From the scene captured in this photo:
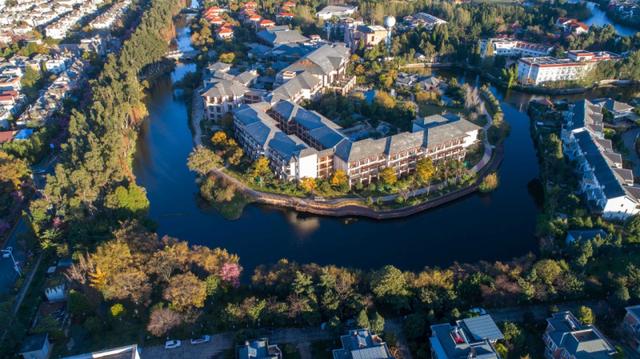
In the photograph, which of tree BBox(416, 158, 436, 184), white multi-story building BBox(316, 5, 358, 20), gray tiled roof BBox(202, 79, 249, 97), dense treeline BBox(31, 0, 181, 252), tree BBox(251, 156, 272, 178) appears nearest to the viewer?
dense treeline BBox(31, 0, 181, 252)

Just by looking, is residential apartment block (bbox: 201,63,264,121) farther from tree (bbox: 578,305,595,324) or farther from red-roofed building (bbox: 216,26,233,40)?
tree (bbox: 578,305,595,324)

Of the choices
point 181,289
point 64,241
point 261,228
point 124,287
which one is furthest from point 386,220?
point 64,241

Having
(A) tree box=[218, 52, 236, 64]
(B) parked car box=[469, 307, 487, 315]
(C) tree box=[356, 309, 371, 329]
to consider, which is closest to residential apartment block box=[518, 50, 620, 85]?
(A) tree box=[218, 52, 236, 64]

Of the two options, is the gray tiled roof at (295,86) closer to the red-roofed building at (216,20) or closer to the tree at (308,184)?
the tree at (308,184)

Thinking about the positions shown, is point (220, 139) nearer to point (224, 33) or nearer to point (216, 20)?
point (224, 33)

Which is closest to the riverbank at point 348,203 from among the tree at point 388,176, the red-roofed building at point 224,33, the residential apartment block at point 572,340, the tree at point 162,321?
the tree at point 388,176
